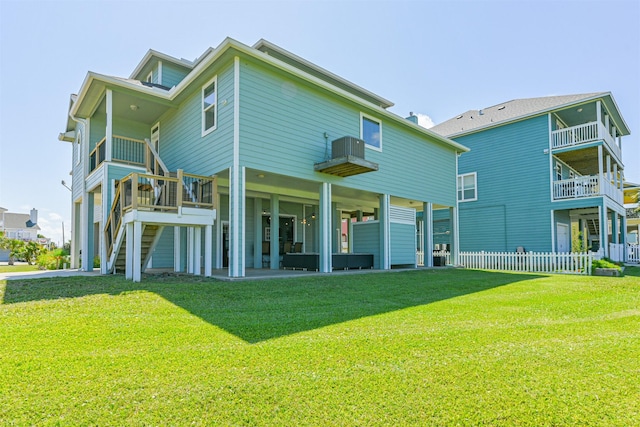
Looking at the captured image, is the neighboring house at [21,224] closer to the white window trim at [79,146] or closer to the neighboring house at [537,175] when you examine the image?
the white window trim at [79,146]

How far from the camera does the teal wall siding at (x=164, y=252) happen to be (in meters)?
11.7

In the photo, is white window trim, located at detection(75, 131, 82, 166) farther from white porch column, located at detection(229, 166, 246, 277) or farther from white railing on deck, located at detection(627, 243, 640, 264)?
white railing on deck, located at detection(627, 243, 640, 264)

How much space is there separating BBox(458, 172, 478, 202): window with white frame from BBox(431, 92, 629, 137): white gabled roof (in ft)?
7.43

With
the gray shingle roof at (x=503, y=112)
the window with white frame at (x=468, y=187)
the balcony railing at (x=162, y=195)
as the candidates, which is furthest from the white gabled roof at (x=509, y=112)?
the balcony railing at (x=162, y=195)

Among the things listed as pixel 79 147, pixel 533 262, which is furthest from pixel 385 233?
pixel 79 147

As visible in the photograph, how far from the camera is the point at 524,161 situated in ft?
56.7

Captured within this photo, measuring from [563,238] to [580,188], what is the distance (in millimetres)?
2901

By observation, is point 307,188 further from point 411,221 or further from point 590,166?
point 590,166

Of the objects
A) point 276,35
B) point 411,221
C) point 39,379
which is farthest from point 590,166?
point 39,379

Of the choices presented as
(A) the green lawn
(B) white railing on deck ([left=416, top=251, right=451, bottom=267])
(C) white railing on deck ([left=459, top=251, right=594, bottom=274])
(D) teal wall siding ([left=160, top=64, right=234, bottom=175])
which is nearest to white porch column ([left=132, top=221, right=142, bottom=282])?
(A) the green lawn

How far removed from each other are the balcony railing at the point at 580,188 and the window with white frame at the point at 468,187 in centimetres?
354

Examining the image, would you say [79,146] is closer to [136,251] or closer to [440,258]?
[136,251]

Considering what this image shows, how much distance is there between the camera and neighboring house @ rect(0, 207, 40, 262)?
4614 cm

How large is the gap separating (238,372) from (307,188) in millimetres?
10134
